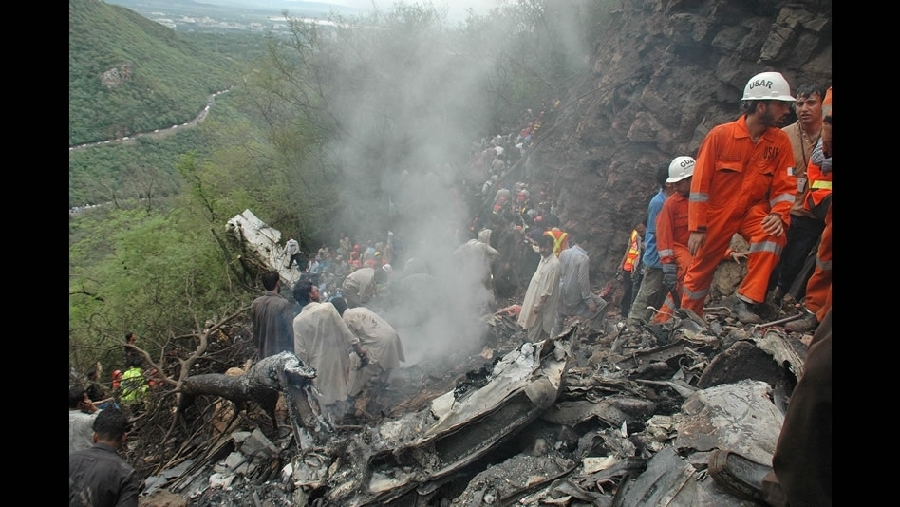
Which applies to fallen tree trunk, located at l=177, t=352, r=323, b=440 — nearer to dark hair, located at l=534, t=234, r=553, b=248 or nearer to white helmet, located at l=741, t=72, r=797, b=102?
dark hair, located at l=534, t=234, r=553, b=248

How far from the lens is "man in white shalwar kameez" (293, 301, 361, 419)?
4824 millimetres

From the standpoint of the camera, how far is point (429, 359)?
23.9 ft

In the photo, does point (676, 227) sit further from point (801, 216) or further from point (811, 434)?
point (811, 434)

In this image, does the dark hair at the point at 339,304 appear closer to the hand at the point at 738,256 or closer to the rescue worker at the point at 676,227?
the rescue worker at the point at 676,227

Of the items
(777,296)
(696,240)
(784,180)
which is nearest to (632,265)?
(777,296)

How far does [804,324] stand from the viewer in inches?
142

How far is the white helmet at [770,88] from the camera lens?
3.64 metres

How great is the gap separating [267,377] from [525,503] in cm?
239

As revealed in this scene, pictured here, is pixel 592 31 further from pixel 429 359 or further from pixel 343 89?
pixel 429 359

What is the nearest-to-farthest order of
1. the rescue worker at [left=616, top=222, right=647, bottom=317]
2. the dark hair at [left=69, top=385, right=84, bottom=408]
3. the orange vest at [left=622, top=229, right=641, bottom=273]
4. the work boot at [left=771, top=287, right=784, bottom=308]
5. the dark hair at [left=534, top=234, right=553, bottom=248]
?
the dark hair at [left=69, top=385, right=84, bottom=408]
the work boot at [left=771, top=287, right=784, bottom=308]
the dark hair at [left=534, top=234, right=553, bottom=248]
the rescue worker at [left=616, top=222, right=647, bottom=317]
the orange vest at [left=622, top=229, right=641, bottom=273]

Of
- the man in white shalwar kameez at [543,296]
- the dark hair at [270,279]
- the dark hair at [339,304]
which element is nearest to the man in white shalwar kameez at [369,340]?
the dark hair at [339,304]

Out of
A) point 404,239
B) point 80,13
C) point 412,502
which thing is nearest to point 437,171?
point 404,239

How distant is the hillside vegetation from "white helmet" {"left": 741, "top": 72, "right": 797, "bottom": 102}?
3139 cm

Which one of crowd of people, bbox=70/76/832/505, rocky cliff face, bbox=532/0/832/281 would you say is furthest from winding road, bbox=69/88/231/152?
crowd of people, bbox=70/76/832/505
